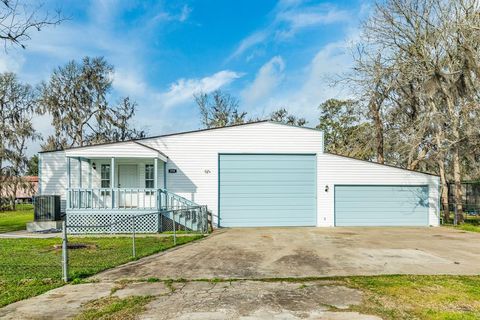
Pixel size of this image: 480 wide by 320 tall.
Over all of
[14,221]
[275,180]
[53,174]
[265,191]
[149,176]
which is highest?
[53,174]

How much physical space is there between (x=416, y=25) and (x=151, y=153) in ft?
43.9

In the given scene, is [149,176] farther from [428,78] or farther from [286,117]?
[286,117]

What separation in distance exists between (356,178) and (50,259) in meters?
12.4

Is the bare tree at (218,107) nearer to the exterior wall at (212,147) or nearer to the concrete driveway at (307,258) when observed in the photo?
the exterior wall at (212,147)

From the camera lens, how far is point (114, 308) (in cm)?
407

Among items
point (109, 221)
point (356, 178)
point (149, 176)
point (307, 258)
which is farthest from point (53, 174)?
point (356, 178)

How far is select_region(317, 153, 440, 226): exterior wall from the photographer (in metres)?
14.8

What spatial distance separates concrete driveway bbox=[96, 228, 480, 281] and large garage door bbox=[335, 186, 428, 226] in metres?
4.24

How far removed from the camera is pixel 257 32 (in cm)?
1841

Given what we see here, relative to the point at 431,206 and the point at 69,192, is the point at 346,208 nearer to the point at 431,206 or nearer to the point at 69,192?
the point at 431,206

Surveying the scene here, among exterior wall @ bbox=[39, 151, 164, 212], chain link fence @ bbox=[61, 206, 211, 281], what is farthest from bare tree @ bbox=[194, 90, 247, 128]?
chain link fence @ bbox=[61, 206, 211, 281]

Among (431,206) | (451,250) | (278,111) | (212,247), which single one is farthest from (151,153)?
(278,111)

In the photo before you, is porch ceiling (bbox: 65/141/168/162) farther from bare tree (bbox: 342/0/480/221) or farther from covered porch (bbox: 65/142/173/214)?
bare tree (bbox: 342/0/480/221)

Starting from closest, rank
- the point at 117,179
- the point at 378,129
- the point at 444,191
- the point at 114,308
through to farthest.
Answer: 1. the point at 114,308
2. the point at 117,179
3. the point at 444,191
4. the point at 378,129
